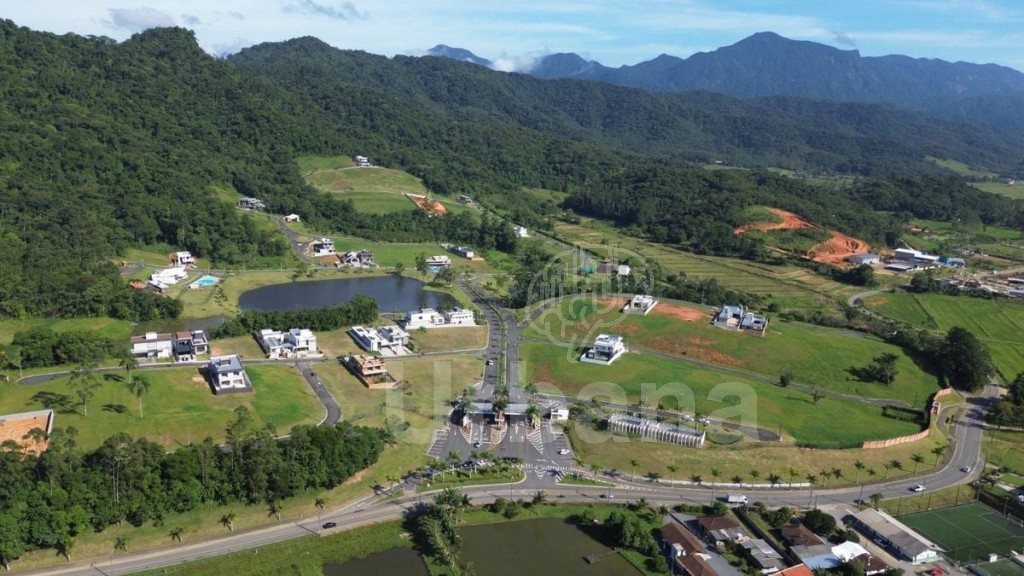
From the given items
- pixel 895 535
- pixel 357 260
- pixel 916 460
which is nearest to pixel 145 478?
pixel 895 535

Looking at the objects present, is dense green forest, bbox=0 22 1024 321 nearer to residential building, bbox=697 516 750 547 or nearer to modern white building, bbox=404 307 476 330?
modern white building, bbox=404 307 476 330

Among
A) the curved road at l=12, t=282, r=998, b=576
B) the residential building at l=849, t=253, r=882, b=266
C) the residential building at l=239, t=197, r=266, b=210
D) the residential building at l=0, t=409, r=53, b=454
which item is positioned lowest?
the curved road at l=12, t=282, r=998, b=576

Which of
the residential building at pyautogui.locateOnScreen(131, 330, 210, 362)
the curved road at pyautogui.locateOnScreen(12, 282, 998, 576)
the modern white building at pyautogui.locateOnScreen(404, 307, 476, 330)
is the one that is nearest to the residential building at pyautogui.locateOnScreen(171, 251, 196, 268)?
the residential building at pyautogui.locateOnScreen(131, 330, 210, 362)

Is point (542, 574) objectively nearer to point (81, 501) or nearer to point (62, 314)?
point (81, 501)

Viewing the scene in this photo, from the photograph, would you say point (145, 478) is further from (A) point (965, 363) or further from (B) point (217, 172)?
(B) point (217, 172)

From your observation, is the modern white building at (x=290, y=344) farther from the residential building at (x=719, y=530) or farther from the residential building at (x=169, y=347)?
the residential building at (x=719, y=530)
